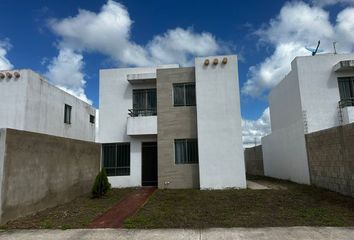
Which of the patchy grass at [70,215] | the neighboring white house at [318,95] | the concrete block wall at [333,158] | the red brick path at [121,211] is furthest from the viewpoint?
the neighboring white house at [318,95]

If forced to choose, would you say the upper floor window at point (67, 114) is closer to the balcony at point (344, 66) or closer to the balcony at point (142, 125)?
the balcony at point (142, 125)

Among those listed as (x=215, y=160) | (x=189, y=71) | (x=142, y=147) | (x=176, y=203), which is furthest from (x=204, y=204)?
(x=189, y=71)

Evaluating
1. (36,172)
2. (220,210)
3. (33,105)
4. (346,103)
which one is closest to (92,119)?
(33,105)

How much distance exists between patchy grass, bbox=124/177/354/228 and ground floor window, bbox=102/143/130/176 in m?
3.45

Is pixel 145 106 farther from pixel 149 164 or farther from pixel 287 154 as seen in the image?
pixel 287 154

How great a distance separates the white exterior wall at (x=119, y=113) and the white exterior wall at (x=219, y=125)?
10.3 feet

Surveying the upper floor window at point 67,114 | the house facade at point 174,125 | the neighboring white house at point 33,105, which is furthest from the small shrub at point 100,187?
the upper floor window at point 67,114

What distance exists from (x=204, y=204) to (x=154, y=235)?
11.1 feet

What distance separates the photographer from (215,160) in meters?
12.1

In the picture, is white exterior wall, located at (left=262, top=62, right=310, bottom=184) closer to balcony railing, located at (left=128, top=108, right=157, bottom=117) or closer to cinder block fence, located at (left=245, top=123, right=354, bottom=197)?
cinder block fence, located at (left=245, top=123, right=354, bottom=197)

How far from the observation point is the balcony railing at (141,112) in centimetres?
1417

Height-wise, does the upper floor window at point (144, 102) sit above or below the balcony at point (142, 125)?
above

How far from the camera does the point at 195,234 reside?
19.6ft

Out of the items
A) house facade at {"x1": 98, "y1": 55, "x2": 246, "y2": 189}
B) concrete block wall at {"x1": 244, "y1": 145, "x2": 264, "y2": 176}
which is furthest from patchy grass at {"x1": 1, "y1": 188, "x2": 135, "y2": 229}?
concrete block wall at {"x1": 244, "y1": 145, "x2": 264, "y2": 176}
